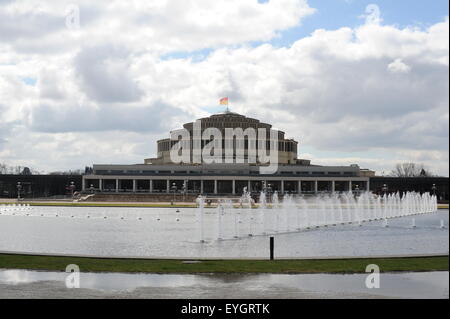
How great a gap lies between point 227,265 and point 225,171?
126 meters

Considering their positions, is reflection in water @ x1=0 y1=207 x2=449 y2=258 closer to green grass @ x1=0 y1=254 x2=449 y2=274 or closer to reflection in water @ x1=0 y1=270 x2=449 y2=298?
green grass @ x1=0 y1=254 x2=449 y2=274

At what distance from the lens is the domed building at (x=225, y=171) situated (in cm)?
14838

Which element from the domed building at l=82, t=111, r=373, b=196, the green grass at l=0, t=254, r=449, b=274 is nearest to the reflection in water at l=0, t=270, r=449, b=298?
the green grass at l=0, t=254, r=449, b=274

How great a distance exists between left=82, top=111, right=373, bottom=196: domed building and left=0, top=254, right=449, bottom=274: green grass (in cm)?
11453

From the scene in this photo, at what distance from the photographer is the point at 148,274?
20656mm

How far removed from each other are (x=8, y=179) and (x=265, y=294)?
146 metres

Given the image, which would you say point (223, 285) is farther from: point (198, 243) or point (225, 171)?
point (225, 171)

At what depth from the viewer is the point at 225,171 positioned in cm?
14900

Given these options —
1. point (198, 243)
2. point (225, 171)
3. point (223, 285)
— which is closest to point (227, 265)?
point (223, 285)

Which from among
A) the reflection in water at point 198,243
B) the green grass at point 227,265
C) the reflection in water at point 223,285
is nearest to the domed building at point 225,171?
the reflection in water at point 198,243

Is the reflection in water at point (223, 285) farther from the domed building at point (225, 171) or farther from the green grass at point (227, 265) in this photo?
the domed building at point (225, 171)

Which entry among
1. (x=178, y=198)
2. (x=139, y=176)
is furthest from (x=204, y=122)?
(x=178, y=198)
